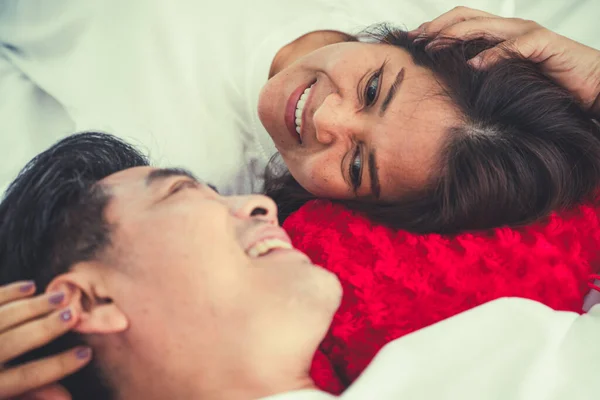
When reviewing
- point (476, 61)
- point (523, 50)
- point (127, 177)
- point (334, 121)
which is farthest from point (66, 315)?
point (523, 50)

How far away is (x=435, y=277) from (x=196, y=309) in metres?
0.49

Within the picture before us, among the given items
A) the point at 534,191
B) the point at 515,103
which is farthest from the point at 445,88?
the point at 534,191

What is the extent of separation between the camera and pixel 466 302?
3.10 ft

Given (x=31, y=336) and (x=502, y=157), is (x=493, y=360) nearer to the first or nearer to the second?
(x=502, y=157)

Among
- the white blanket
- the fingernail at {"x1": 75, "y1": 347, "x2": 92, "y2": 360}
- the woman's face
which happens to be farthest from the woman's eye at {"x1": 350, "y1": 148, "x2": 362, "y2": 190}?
the fingernail at {"x1": 75, "y1": 347, "x2": 92, "y2": 360}

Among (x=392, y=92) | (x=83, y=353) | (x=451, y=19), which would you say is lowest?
(x=83, y=353)

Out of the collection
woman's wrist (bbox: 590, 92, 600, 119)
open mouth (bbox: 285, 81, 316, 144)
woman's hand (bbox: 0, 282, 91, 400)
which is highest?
open mouth (bbox: 285, 81, 316, 144)

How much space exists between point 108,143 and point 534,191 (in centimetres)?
90

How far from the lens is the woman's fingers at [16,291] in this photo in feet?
2.21

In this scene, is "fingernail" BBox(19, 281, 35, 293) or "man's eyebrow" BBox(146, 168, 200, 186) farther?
"man's eyebrow" BBox(146, 168, 200, 186)

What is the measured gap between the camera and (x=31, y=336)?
0.65 metres

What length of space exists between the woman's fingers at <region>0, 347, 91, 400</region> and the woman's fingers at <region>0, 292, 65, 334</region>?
0.20 ft

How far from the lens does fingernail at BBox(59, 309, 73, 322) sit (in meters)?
0.67

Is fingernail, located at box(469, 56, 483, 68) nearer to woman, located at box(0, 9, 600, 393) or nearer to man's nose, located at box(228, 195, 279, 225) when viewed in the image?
woman, located at box(0, 9, 600, 393)
